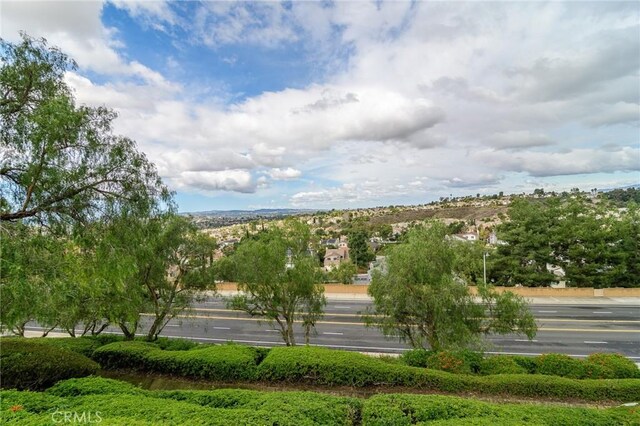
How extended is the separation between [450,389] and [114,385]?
25.8 feet

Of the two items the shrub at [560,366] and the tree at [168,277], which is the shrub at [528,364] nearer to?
the shrub at [560,366]

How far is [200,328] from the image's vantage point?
73.6 feet

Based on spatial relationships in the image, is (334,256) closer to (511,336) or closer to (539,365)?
(511,336)

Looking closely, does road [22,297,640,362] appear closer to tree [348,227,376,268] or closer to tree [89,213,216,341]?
tree [89,213,216,341]

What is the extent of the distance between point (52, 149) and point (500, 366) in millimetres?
12596

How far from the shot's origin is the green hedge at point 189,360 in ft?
30.2

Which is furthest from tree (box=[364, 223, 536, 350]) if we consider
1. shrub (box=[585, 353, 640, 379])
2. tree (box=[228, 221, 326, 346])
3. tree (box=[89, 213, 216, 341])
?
tree (box=[89, 213, 216, 341])

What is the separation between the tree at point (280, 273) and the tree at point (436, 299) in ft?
10.5

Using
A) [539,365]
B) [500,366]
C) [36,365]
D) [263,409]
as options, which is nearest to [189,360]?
[36,365]

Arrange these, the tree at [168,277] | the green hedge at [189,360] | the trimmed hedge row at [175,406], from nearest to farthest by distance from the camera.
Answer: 1. the trimmed hedge row at [175,406]
2. the green hedge at [189,360]
3. the tree at [168,277]

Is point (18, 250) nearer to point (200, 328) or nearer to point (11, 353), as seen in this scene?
point (11, 353)

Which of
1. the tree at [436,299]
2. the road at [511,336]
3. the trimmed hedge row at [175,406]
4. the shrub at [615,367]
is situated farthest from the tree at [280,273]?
the shrub at [615,367]

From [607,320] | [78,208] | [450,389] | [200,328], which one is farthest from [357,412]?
[607,320]

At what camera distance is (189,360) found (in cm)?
952
